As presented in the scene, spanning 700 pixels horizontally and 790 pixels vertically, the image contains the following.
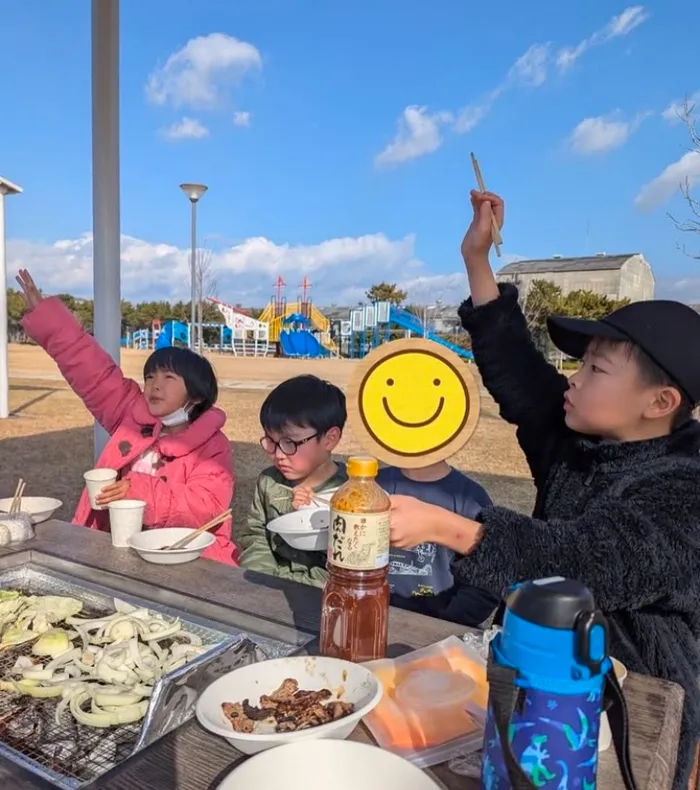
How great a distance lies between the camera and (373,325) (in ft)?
126

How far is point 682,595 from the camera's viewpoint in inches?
50.2

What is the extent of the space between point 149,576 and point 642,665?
4.01 feet

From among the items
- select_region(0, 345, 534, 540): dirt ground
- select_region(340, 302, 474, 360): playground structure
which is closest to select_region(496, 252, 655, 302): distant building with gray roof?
select_region(340, 302, 474, 360): playground structure

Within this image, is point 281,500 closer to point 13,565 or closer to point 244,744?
point 13,565

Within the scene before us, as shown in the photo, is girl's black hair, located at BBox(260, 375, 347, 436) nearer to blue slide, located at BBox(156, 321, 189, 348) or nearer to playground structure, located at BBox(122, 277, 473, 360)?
playground structure, located at BBox(122, 277, 473, 360)

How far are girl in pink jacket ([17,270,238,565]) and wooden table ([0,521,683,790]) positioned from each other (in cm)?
41

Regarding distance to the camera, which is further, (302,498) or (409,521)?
(302,498)

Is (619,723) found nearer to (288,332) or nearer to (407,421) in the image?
(407,421)

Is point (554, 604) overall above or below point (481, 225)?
below

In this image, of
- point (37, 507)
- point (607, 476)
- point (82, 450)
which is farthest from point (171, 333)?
point (607, 476)

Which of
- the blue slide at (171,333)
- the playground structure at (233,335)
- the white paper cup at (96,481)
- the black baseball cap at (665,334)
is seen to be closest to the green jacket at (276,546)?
the white paper cup at (96,481)

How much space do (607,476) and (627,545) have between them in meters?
0.36

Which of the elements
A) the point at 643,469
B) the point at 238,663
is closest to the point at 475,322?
the point at 643,469

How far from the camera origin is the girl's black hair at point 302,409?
2275 mm
